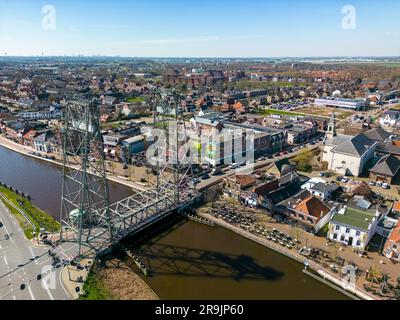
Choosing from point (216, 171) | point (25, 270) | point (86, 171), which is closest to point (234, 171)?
point (216, 171)

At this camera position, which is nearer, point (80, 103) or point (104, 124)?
point (80, 103)

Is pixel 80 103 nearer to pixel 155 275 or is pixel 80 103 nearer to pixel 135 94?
pixel 155 275

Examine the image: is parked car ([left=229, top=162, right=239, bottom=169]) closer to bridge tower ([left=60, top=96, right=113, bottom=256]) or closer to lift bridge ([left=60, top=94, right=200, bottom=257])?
lift bridge ([left=60, top=94, right=200, bottom=257])

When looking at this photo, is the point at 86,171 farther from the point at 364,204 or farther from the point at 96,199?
the point at 364,204
